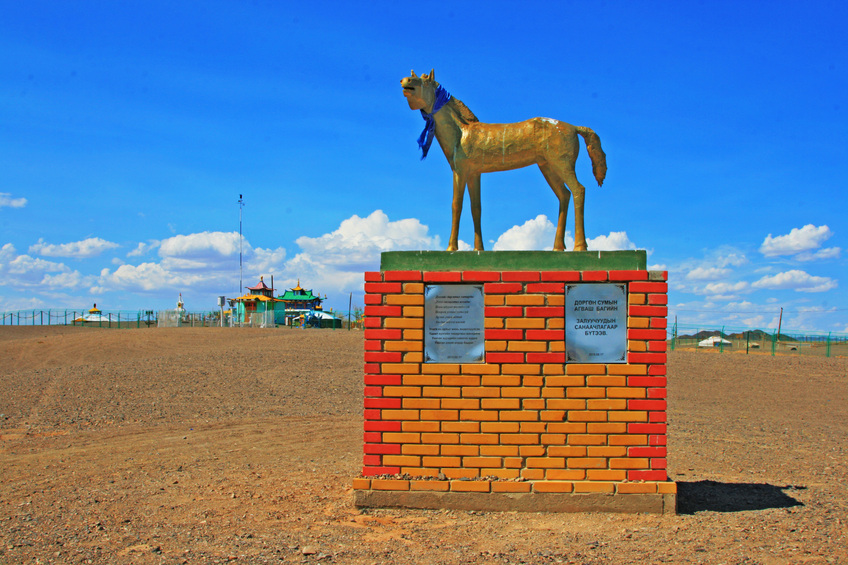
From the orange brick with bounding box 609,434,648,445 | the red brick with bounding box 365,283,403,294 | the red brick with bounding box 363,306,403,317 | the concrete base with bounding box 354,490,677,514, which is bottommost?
the concrete base with bounding box 354,490,677,514

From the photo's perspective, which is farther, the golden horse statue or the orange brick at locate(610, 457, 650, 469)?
the golden horse statue

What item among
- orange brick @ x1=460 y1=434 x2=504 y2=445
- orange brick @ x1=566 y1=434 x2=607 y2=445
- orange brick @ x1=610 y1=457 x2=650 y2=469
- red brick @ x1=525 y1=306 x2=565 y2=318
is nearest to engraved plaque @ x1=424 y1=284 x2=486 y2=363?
red brick @ x1=525 y1=306 x2=565 y2=318

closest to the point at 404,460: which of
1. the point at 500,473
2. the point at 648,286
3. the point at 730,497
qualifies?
the point at 500,473

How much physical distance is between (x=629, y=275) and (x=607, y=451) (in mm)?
1462

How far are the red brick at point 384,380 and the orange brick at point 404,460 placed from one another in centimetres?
62

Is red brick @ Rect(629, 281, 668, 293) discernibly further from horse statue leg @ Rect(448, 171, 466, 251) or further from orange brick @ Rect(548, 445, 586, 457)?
horse statue leg @ Rect(448, 171, 466, 251)

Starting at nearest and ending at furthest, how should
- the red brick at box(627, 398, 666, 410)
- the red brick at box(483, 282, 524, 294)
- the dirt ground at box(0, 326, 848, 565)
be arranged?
the dirt ground at box(0, 326, 848, 565)
the red brick at box(627, 398, 666, 410)
the red brick at box(483, 282, 524, 294)

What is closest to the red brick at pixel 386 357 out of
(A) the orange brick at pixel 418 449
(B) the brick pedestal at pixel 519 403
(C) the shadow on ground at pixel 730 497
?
(B) the brick pedestal at pixel 519 403

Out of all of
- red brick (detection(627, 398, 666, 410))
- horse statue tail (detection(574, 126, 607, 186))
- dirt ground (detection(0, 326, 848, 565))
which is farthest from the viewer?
horse statue tail (detection(574, 126, 607, 186))

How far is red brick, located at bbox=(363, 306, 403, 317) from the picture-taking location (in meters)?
5.55

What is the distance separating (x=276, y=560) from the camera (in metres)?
4.46

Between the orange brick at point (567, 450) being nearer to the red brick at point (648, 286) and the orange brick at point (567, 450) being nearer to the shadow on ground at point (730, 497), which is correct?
the shadow on ground at point (730, 497)

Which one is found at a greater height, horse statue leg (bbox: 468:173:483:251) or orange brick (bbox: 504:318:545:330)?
horse statue leg (bbox: 468:173:483:251)

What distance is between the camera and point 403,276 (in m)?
5.57
